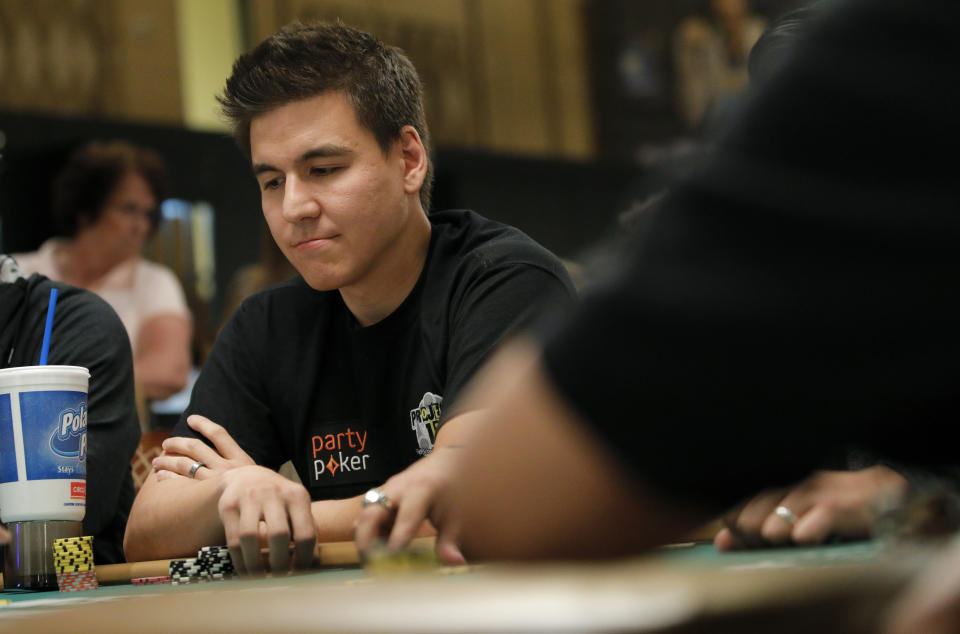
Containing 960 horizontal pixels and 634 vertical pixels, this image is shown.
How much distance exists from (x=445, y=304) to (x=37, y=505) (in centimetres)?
77

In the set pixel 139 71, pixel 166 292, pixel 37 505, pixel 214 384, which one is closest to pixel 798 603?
pixel 37 505

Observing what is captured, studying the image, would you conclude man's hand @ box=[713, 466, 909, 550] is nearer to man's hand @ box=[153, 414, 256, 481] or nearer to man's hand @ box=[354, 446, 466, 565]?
man's hand @ box=[354, 446, 466, 565]

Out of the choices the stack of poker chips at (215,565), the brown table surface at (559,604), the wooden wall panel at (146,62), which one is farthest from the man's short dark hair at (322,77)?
the wooden wall panel at (146,62)

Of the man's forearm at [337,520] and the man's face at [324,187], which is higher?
the man's face at [324,187]

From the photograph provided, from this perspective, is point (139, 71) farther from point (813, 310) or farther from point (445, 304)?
point (813, 310)

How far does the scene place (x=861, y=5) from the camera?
1.46 feet

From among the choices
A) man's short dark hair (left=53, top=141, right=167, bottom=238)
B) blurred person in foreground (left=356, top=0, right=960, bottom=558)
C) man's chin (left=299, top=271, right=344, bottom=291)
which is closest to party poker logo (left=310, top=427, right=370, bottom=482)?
man's chin (left=299, top=271, right=344, bottom=291)

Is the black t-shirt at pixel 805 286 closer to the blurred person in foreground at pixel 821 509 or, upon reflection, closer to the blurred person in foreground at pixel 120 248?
the blurred person in foreground at pixel 821 509

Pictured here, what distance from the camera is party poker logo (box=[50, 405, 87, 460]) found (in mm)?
1448

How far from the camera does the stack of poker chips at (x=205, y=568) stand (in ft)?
4.47

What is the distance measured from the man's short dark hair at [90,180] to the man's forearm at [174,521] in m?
2.46

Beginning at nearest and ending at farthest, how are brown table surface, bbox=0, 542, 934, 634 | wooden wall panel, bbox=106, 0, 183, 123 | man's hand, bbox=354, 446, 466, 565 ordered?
1. brown table surface, bbox=0, 542, 934, 634
2. man's hand, bbox=354, 446, 466, 565
3. wooden wall panel, bbox=106, 0, 183, 123

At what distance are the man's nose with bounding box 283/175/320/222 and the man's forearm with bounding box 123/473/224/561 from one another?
0.51m

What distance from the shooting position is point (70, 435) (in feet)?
4.82
